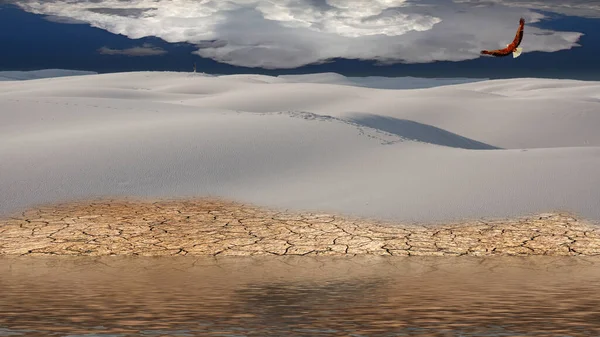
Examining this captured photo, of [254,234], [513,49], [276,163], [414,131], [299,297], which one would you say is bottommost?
[254,234]

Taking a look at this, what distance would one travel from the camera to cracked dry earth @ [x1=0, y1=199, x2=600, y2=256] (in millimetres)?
9633

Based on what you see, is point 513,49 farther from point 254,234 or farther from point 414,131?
point 414,131

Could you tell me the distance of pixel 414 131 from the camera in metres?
20.6

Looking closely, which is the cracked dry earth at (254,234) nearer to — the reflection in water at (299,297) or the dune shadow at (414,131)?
the reflection in water at (299,297)

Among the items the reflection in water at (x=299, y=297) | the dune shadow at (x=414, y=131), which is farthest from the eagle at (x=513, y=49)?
the dune shadow at (x=414, y=131)

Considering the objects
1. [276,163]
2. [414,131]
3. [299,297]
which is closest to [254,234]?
[299,297]

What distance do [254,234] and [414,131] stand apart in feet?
35.8

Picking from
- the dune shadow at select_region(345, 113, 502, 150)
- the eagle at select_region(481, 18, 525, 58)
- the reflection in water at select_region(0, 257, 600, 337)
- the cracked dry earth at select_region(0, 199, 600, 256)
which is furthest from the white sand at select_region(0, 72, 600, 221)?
the reflection in water at select_region(0, 257, 600, 337)

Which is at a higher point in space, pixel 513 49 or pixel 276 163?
pixel 513 49

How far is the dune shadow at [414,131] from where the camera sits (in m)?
19.5

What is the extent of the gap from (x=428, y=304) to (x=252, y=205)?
5.91 meters

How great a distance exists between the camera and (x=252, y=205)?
1195 cm

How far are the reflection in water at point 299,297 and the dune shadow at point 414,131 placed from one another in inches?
407

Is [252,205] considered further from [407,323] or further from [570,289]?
[407,323]
